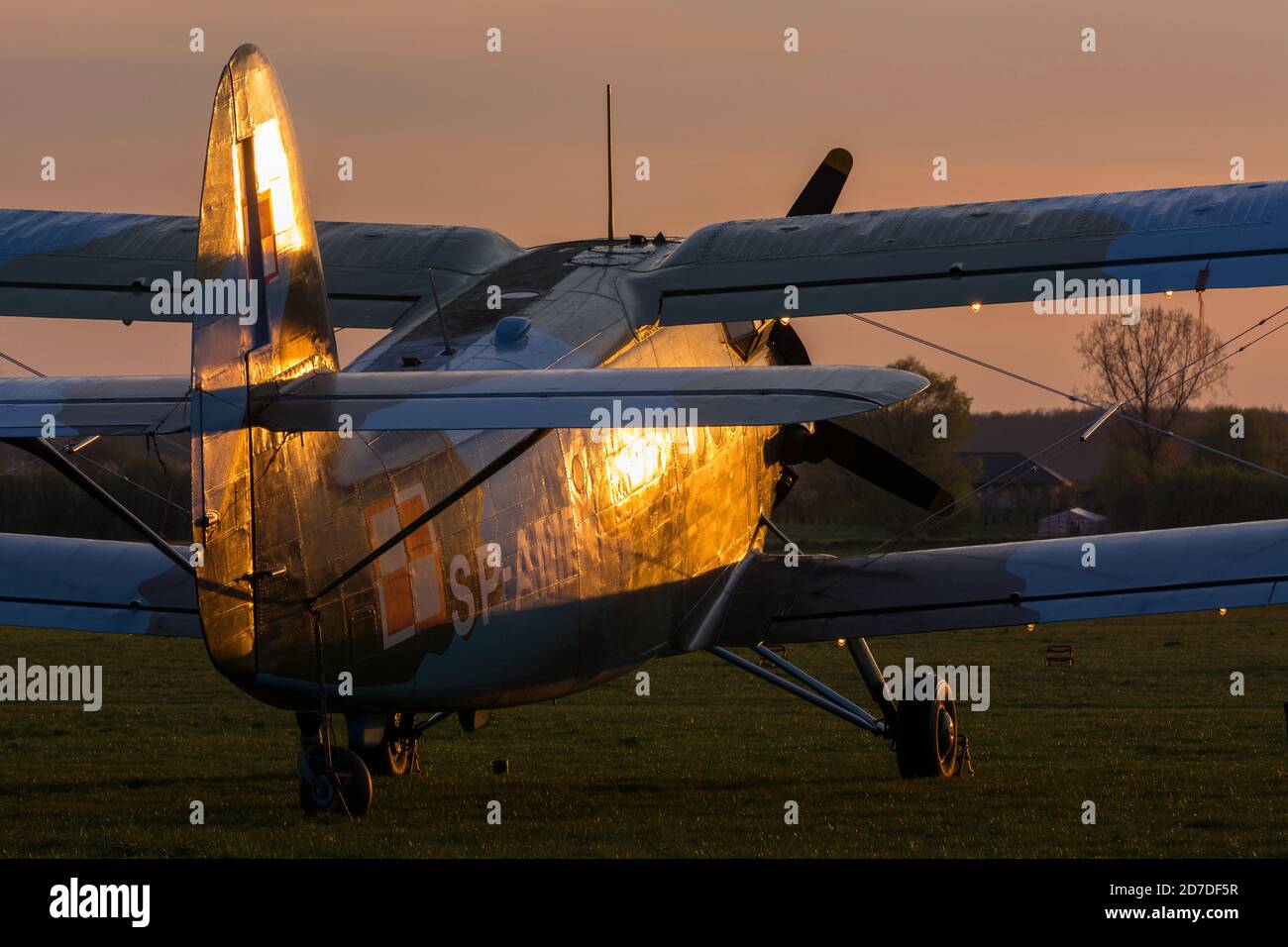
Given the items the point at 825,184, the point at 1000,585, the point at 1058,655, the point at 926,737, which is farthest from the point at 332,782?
the point at 1058,655

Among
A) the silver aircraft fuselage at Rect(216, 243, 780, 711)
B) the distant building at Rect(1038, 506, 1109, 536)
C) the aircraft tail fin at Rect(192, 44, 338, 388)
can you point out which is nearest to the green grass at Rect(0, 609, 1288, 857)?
the silver aircraft fuselage at Rect(216, 243, 780, 711)

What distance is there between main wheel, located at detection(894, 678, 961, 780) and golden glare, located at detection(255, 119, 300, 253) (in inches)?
253

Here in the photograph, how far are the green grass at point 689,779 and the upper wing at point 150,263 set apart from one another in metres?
3.54

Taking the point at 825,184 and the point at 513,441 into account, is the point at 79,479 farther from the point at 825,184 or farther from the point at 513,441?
the point at 825,184

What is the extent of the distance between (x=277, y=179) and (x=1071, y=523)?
61.1 meters

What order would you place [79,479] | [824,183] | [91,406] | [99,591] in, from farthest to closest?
[824,183] < [99,591] < [79,479] < [91,406]

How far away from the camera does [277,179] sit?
10.8m

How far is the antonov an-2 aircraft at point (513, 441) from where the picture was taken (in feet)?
31.9

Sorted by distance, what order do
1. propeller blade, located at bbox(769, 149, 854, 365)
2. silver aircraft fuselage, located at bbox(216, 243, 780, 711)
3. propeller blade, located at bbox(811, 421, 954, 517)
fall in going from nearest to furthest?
silver aircraft fuselage, located at bbox(216, 243, 780, 711) → propeller blade, located at bbox(811, 421, 954, 517) → propeller blade, located at bbox(769, 149, 854, 365)

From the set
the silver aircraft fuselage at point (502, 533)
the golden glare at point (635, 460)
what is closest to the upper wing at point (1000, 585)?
the silver aircraft fuselage at point (502, 533)

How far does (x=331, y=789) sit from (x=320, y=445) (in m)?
2.44

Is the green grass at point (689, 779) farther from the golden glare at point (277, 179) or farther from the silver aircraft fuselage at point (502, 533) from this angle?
the golden glare at point (277, 179)

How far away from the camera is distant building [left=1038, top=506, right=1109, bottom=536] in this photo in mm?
65750

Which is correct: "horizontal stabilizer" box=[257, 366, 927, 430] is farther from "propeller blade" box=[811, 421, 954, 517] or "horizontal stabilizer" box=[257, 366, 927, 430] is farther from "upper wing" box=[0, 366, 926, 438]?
"propeller blade" box=[811, 421, 954, 517]
